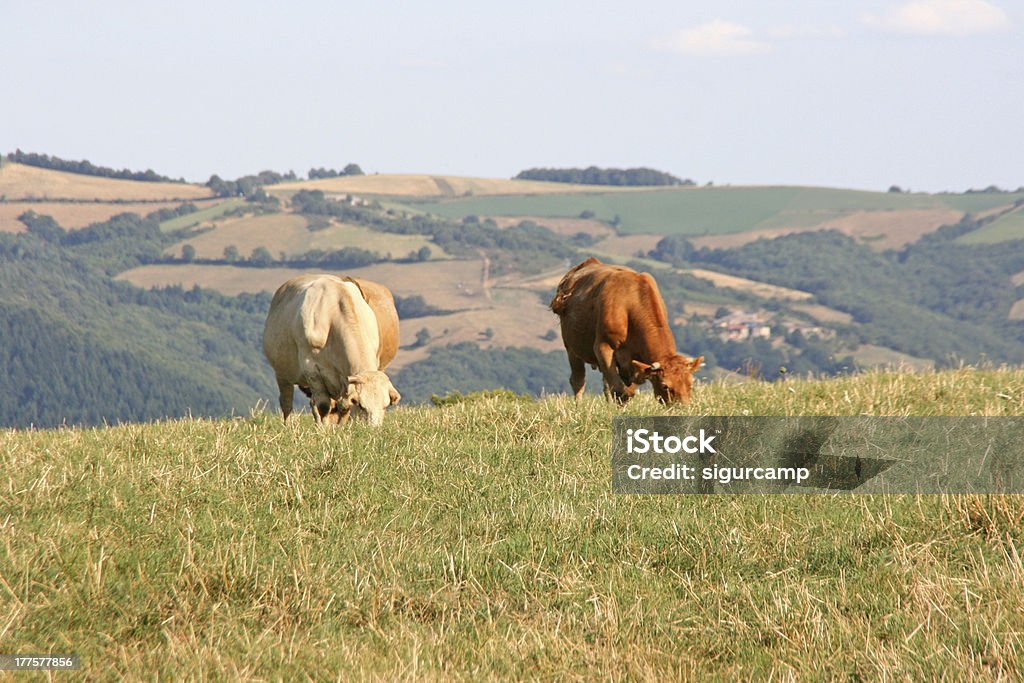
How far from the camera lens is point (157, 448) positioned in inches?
407

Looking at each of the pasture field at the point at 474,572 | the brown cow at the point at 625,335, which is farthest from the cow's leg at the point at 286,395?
the pasture field at the point at 474,572

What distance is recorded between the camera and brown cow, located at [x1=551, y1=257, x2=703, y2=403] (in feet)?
47.4

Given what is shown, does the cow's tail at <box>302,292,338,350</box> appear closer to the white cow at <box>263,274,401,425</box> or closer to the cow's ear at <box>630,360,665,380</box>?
the white cow at <box>263,274,401,425</box>

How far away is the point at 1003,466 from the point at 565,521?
11.9 feet

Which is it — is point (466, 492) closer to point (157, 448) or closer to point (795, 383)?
point (157, 448)

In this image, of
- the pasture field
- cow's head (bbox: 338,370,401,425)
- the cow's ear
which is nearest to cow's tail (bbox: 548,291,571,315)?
the cow's ear

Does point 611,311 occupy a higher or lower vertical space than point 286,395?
higher

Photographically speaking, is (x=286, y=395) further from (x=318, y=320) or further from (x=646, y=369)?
(x=646, y=369)

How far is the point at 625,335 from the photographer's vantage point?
1577 cm

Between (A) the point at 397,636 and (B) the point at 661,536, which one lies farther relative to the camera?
(B) the point at 661,536

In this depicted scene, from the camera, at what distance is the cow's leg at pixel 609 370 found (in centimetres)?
1557

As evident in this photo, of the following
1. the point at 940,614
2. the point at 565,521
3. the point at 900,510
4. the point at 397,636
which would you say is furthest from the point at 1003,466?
the point at 397,636

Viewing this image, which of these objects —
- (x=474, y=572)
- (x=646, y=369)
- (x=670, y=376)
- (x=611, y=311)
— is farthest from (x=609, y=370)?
(x=474, y=572)

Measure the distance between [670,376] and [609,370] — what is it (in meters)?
1.60
